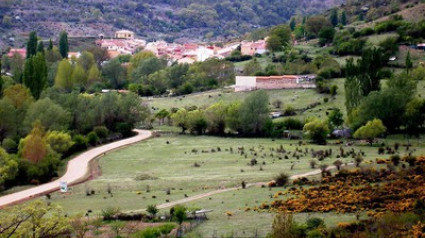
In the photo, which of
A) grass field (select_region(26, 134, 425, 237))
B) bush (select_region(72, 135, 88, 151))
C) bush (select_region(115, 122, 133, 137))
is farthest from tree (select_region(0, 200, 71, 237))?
bush (select_region(115, 122, 133, 137))

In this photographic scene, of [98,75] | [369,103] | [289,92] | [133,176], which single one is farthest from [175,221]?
[98,75]

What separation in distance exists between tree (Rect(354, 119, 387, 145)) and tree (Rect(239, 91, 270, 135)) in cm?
1266

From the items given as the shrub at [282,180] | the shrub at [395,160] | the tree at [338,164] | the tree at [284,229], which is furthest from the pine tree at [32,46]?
the tree at [284,229]

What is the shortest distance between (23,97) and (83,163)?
1970 cm

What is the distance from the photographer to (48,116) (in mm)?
69688

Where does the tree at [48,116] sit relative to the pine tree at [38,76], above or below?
below

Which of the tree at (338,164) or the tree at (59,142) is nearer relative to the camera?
the tree at (338,164)

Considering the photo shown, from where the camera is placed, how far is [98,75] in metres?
114

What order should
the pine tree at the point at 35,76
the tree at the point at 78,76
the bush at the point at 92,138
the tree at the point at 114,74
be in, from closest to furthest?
1. the bush at the point at 92,138
2. the pine tree at the point at 35,76
3. the tree at the point at 78,76
4. the tree at the point at 114,74

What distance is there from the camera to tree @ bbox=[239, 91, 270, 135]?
72.8 meters

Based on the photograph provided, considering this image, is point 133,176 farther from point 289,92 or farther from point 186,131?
point 289,92

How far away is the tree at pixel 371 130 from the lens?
6122 cm

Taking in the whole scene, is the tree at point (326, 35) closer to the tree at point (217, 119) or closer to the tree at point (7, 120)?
the tree at point (217, 119)

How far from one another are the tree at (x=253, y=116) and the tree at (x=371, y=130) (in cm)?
1266
